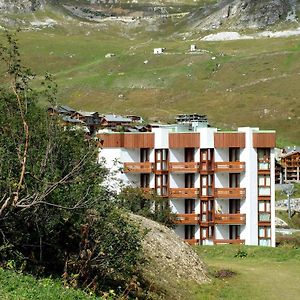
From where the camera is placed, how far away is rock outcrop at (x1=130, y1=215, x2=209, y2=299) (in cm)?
2216

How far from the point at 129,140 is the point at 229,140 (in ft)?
22.7

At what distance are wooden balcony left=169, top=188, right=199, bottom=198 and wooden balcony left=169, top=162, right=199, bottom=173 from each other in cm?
121

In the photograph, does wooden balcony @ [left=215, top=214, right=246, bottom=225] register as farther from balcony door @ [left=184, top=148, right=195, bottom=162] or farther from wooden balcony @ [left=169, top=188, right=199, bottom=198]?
balcony door @ [left=184, top=148, right=195, bottom=162]

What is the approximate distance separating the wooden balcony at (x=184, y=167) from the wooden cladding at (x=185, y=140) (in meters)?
1.14

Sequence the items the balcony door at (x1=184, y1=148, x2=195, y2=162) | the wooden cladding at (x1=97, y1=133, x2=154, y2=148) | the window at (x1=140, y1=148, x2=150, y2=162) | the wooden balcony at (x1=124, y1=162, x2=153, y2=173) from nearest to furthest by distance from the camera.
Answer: the balcony door at (x1=184, y1=148, x2=195, y2=162) < the wooden cladding at (x1=97, y1=133, x2=154, y2=148) < the wooden balcony at (x1=124, y1=162, x2=153, y2=173) < the window at (x1=140, y1=148, x2=150, y2=162)

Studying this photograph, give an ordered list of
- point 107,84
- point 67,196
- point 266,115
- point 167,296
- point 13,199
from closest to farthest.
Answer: point 13,199 < point 67,196 < point 167,296 < point 266,115 < point 107,84

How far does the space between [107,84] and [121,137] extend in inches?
5477

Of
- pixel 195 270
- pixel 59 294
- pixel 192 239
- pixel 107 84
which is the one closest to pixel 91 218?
pixel 59 294

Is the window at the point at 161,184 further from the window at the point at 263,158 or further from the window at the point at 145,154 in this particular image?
the window at the point at 263,158

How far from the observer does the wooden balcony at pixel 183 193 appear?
150ft

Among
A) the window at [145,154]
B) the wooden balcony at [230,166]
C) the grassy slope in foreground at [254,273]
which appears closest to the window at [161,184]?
the window at [145,154]

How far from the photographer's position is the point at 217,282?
24.4 metres

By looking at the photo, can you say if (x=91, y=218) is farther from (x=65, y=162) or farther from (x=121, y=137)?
(x=121, y=137)

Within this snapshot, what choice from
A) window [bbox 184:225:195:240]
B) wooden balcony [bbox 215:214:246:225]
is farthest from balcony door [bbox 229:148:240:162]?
window [bbox 184:225:195:240]
